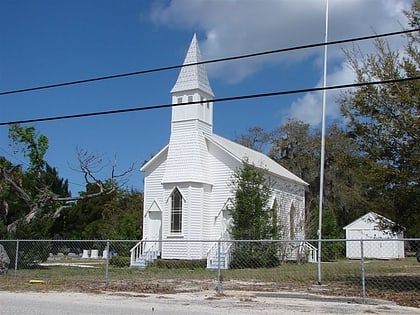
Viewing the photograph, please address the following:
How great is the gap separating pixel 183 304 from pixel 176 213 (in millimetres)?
19828

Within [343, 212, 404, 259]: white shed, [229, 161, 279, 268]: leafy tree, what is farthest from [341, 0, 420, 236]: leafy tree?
[343, 212, 404, 259]: white shed

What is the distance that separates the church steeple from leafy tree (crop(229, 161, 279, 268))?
4443mm

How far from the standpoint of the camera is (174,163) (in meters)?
33.0

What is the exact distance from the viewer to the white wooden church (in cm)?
3195

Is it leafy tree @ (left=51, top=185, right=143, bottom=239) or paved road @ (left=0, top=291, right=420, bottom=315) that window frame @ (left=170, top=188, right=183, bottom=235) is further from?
paved road @ (left=0, top=291, right=420, bottom=315)

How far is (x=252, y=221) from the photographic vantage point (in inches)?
1188

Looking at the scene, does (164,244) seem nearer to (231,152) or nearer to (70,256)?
(231,152)

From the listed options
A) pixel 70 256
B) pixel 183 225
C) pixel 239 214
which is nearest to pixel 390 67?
pixel 239 214

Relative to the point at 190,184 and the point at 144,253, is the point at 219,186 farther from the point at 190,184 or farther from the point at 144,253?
the point at 144,253

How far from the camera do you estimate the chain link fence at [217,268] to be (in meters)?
16.6

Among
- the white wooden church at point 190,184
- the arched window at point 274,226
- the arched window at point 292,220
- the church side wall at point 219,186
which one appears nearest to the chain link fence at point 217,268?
the white wooden church at point 190,184

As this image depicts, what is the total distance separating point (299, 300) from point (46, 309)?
594 centimetres

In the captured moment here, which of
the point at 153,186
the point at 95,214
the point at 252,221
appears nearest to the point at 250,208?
the point at 252,221

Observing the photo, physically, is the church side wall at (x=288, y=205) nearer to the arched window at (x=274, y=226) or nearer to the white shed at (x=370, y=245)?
the arched window at (x=274, y=226)
